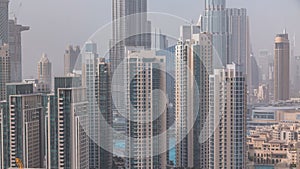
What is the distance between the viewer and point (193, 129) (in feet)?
14.5

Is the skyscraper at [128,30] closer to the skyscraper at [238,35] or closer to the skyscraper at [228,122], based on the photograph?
the skyscraper at [228,122]

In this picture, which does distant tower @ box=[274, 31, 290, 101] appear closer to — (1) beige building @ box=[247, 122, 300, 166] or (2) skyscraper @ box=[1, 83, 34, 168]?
(1) beige building @ box=[247, 122, 300, 166]

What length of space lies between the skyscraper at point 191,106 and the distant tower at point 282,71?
237 centimetres

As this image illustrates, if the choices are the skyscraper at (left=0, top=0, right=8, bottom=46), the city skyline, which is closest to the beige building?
the city skyline

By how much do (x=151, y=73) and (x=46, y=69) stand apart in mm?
1111

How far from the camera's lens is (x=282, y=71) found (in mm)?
7234

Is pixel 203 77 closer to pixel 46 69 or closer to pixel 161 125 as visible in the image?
pixel 161 125

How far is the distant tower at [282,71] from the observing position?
22.9 ft

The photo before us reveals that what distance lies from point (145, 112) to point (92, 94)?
434 millimetres

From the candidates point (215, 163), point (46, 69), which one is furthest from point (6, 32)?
point (215, 163)

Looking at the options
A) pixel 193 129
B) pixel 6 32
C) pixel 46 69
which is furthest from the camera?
pixel 6 32

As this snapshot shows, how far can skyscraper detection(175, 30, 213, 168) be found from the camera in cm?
433

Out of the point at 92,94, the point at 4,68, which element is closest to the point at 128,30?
the point at 92,94

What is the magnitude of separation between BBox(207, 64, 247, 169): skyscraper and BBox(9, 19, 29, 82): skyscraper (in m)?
1.70
